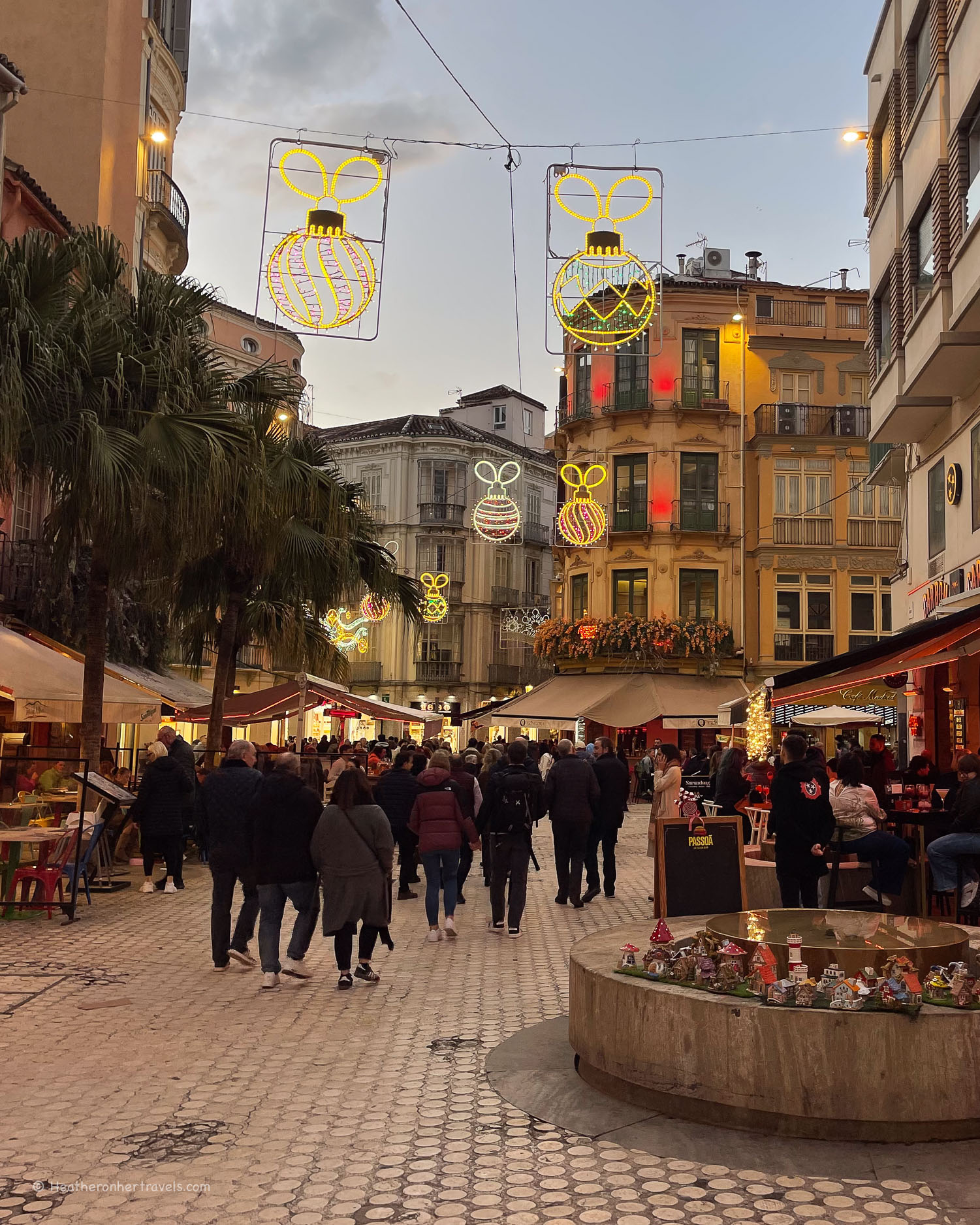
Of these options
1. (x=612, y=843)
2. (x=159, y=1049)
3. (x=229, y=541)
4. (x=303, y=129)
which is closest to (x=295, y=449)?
(x=229, y=541)

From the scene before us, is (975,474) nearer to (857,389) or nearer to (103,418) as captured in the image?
(103,418)

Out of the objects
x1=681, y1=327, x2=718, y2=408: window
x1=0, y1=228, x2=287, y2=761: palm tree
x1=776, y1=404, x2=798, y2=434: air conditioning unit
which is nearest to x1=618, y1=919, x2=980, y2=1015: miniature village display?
x1=0, y1=228, x2=287, y2=761: palm tree

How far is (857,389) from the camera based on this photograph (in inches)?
1586

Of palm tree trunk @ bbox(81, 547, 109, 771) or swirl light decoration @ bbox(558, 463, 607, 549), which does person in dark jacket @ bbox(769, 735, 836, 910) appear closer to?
palm tree trunk @ bbox(81, 547, 109, 771)

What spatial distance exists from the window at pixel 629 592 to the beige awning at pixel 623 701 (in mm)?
2328

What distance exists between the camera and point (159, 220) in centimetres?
2991

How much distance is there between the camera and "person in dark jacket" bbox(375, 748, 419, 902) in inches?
586

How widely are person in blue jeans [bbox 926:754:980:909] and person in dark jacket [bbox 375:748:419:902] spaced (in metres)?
5.91

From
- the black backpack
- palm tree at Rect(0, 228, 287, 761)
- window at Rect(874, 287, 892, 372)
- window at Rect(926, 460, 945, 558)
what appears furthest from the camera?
window at Rect(874, 287, 892, 372)

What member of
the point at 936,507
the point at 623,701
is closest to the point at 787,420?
the point at 623,701

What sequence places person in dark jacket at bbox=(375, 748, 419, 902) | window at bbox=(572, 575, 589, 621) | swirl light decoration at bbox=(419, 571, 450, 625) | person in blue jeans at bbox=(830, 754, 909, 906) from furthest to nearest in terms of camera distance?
swirl light decoration at bbox=(419, 571, 450, 625), window at bbox=(572, 575, 589, 621), person in dark jacket at bbox=(375, 748, 419, 902), person in blue jeans at bbox=(830, 754, 909, 906)

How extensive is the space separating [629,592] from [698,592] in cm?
207

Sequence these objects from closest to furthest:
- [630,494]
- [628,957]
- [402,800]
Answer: [628,957]
[402,800]
[630,494]

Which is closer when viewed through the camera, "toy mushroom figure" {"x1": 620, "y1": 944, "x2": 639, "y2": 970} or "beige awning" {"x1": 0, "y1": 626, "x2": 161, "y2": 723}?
"toy mushroom figure" {"x1": 620, "y1": 944, "x2": 639, "y2": 970}
